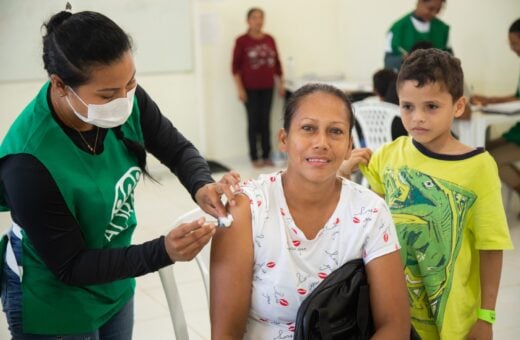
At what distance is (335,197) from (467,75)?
406cm

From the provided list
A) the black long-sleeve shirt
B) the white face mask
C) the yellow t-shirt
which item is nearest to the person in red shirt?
the yellow t-shirt

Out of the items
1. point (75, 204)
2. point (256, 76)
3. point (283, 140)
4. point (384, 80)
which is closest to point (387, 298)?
point (283, 140)

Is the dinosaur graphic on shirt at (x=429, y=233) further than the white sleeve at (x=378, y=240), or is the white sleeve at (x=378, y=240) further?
the dinosaur graphic on shirt at (x=429, y=233)

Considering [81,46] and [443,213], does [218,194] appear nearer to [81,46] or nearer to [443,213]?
[81,46]

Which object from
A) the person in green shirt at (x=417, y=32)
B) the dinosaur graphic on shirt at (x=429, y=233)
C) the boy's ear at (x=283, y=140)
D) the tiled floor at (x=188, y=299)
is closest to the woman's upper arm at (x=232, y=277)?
the boy's ear at (x=283, y=140)

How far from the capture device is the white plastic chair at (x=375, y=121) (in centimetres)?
370

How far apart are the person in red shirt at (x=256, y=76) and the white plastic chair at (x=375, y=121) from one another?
214cm

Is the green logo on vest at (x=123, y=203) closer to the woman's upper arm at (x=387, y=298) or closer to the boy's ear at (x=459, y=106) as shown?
A: the woman's upper arm at (x=387, y=298)

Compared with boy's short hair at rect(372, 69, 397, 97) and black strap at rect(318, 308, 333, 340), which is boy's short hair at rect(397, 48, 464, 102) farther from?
boy's short hair at rect(372, 69, 397, 97)

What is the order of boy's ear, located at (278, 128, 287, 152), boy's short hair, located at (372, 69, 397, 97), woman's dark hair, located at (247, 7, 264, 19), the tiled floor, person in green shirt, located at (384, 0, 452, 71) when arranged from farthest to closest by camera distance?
woman's dark hair, located at (247, 7, 264, 19) → person in green shirt, located at (384, 0, 452, 71) → boy's short hair, located at (372, 69, 397, 97) → the tiled floor → boy's ear, located at (278, 128, 287, 152)

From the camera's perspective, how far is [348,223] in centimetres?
142

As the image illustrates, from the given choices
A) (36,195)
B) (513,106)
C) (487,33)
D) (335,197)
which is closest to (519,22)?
(513,106)

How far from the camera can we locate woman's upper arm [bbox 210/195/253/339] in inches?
54.3

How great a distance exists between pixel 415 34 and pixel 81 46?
3.94 meters
